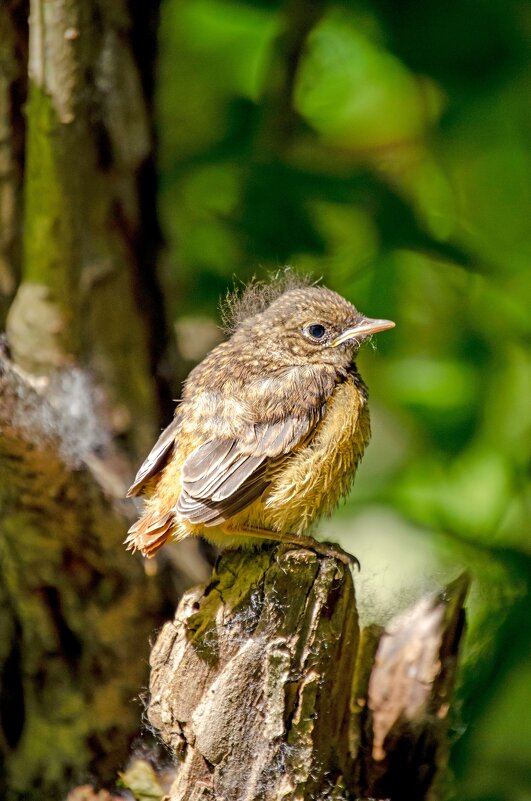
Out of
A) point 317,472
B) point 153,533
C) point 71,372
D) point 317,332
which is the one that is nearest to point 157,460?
point 153,533

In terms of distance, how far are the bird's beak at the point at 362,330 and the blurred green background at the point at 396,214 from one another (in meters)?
0.91

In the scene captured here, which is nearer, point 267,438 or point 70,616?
point 267,438

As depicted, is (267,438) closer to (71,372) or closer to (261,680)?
(261,680)

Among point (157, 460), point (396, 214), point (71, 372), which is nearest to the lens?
point (157, 460)

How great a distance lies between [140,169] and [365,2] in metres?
1.06

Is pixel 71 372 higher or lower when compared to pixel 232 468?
higher

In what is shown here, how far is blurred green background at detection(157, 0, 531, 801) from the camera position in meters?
3.50

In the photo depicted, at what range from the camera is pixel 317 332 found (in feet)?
8.54

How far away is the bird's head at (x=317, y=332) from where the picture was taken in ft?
8.48

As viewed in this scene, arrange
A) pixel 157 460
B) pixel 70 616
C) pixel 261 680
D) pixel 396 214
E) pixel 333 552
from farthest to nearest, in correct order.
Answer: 1. pixel 396 214
2. pixel 70 616
3. pixel 157 460
4. pixel 333 552
5. pixel 261 680

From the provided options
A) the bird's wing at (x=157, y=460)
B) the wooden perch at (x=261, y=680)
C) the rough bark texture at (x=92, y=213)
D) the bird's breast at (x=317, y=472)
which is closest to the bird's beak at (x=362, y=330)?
the bird's breast at (x=317, y=472)

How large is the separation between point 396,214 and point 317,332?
3.74 ft

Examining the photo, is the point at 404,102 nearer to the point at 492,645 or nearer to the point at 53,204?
the point at 53,204

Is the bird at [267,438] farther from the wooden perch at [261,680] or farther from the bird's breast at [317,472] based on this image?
the wooden perch at [261,680]
